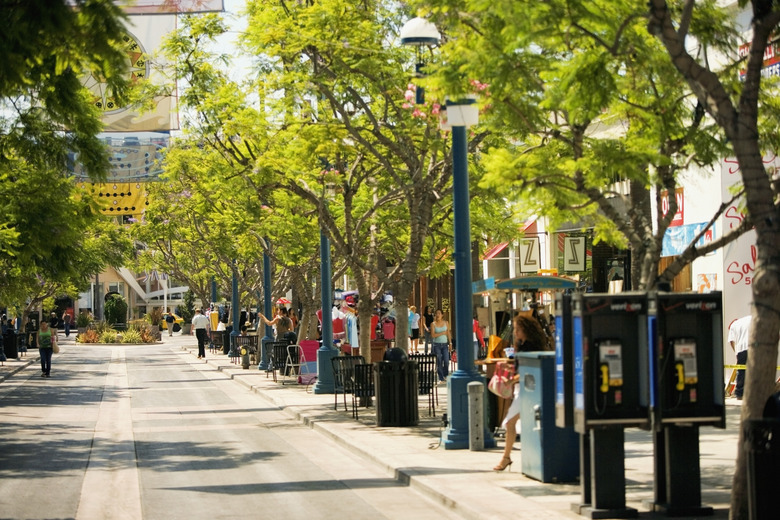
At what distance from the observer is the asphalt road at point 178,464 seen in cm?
1136

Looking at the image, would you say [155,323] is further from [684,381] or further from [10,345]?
[684,381]

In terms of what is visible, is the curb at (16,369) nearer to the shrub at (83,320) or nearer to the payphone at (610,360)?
the payphone at (610,360)

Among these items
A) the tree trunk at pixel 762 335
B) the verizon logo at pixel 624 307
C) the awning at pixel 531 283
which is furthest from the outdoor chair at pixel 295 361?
the tree trunk at pixel 762 335

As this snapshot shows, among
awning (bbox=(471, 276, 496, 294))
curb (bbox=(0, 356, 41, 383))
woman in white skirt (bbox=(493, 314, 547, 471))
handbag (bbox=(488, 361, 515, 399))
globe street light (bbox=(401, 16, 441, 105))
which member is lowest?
curb (bbox=(0, 356, 41, 383))

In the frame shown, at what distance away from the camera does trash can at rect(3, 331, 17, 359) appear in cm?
4762

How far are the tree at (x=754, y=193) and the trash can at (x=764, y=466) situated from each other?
1.11 feet

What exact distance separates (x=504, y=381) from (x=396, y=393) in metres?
5.21

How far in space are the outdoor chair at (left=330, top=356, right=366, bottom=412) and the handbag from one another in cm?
721

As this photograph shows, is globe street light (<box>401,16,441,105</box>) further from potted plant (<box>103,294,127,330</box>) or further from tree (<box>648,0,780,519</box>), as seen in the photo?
potted plant (<box>103,294,127,330</box>)

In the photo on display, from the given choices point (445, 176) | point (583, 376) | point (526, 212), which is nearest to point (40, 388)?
point (445, 176)

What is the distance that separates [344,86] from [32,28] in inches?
353

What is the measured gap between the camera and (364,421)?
19.2m

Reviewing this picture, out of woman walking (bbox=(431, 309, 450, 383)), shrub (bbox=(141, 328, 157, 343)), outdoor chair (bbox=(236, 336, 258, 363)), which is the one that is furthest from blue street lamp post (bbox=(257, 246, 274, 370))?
shrub (bbox=(141, 328, 157, 343))

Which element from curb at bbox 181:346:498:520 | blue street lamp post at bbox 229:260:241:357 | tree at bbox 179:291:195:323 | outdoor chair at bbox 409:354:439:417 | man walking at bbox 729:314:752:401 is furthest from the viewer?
tree at bbox 179:291:195:323
